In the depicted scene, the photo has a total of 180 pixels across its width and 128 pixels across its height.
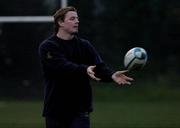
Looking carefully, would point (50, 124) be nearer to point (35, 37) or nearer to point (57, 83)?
point (57, 83)

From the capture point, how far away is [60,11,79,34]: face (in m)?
6.85

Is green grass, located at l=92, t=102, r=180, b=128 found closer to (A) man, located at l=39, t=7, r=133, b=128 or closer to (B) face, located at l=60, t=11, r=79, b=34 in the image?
(A) man, located at l=39, t=7, r=133, b=128

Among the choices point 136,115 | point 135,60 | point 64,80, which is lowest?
point 136,115

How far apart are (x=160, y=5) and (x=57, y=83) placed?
32.0 ft

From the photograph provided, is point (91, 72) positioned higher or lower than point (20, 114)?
higher

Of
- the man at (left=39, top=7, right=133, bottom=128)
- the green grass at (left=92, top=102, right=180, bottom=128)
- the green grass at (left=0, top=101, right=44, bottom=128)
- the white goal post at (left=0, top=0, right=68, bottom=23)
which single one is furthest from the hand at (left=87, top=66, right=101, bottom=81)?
the white goal post at (left=0, top=0, right=68, bottom=23)

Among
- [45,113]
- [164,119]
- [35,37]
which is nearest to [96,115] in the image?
[164,119]

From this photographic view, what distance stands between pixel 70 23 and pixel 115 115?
6506mm

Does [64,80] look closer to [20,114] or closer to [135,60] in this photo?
[135,60]

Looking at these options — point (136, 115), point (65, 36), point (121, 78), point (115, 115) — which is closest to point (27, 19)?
point (115, 115)

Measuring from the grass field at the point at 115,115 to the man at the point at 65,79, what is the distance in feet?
15.2

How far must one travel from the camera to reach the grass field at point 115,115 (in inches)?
464

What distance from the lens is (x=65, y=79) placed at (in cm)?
682

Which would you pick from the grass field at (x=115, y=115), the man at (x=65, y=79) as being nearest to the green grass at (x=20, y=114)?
the grass field at (x=115, y=115)
